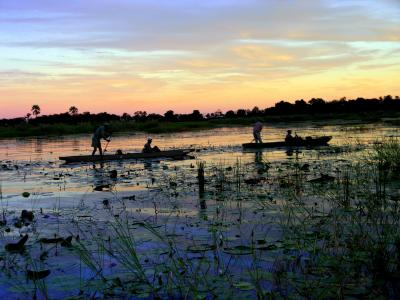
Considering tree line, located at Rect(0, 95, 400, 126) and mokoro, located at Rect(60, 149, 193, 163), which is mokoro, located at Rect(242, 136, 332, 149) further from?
tree line, located at Rect(0, 95, 400, 126)

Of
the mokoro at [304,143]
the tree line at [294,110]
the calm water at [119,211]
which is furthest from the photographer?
the tree line at [294,110]

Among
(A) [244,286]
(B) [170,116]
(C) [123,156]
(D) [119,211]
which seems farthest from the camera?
(B) [170,116]

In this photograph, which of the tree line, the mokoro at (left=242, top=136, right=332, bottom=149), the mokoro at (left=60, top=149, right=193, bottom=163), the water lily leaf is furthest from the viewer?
the tree line

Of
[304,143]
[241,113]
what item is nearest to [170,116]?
[241,113]

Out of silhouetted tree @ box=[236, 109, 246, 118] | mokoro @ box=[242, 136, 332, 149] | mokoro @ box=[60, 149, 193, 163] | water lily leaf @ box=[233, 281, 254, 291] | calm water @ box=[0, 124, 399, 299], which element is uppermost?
silhouetted tree @ box=[236, 109, 246, 118]

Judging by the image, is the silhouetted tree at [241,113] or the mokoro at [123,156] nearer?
the mokoro at [123,156]

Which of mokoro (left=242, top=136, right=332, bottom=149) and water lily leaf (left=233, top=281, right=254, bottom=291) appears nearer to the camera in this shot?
water lily leaf (left=233, top=281, right=254, bottom=291)

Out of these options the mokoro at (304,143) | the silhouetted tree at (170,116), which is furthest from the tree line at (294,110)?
the mokoro at (304,143)

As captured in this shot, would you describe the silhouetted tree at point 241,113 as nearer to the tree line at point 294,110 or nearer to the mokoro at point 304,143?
the tree line at point 294,110

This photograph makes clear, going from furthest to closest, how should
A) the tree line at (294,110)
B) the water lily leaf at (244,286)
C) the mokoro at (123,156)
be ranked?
the tree line at (294,110) < the mokoro at (123,156) < the water lily leaf at (244,286)

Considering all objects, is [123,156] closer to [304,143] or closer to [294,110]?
[304,143]

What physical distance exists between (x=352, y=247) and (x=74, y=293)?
11.9 ft

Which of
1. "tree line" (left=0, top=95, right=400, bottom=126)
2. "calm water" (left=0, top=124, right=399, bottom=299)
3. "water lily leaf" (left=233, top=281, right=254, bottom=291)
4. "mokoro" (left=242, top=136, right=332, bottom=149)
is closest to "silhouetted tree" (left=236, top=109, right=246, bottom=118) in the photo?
"tree line" (left=0, top=95, right=400, bottom=126)

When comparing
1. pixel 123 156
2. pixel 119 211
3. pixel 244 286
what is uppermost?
pixel 123 156
